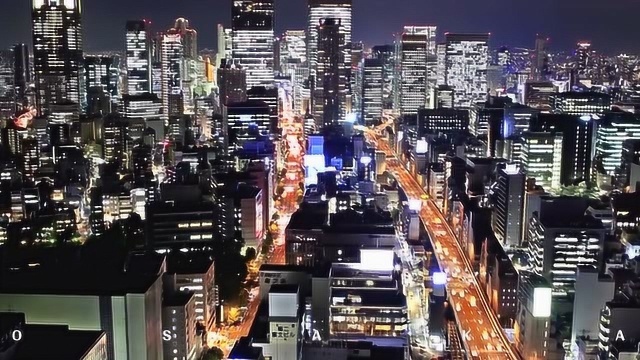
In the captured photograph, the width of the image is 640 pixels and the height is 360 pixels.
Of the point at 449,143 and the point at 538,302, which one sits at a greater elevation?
the point at 449,143

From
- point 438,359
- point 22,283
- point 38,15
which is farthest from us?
point 38,15

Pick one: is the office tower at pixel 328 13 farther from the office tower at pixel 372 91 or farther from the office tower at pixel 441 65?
the office tower at pixel 441 65

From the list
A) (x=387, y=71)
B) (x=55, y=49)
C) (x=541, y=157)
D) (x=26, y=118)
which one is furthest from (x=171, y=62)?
(x=541, y=157)

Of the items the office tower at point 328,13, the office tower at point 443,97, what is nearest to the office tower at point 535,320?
the office tower at point 443,97

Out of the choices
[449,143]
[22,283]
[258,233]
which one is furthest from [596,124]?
[22,283]

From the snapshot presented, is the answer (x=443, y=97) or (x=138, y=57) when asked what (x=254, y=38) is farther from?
(x=443, y=97)

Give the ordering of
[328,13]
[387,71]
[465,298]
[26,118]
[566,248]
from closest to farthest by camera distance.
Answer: [566,248] → [465,298] → [26,118] → [328,13] → [387,71]

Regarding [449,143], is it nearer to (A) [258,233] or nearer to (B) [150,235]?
(A) [258,233]
